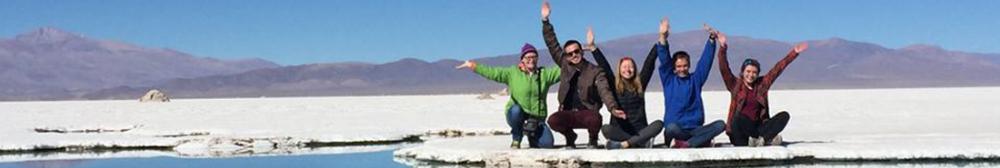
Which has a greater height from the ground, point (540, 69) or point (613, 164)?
point (540, 69)

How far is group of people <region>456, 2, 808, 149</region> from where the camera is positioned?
1022 cm

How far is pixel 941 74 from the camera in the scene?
158m

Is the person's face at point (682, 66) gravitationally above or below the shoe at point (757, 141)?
above

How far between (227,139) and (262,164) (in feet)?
11.7

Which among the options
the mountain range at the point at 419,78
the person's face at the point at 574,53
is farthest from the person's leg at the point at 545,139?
the mountain range at the point at 419,78

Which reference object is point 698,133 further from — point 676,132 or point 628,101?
point 628,101

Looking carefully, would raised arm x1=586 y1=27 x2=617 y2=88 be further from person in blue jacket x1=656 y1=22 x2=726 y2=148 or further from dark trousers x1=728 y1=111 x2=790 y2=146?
dark trousers x1=728 y1=111 x2=790 y2=146

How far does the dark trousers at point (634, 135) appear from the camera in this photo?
10609 millimetres

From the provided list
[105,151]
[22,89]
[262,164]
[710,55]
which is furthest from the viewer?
[22,89]

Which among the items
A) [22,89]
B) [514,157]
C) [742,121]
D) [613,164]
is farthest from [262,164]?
[22,89]

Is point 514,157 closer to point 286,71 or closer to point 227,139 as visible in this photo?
point 227,139

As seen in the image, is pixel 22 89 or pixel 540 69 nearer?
pixel 540 69

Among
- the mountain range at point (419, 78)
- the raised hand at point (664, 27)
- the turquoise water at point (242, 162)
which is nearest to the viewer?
the raised hand at point (664, 27)

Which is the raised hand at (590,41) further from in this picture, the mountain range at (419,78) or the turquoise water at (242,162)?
the mountain range at (419,78)
